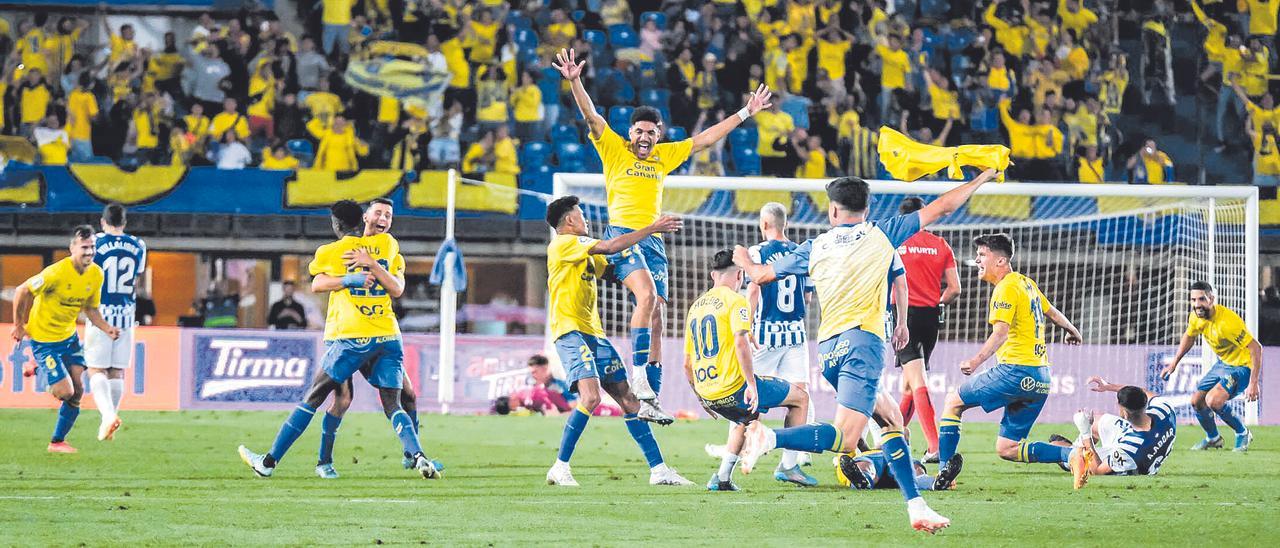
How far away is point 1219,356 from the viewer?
16734mm

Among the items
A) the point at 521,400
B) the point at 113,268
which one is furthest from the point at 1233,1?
the point at 113,268

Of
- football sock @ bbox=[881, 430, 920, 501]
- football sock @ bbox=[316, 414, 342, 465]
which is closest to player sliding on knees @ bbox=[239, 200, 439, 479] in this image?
football sock @ bbox=[316, 414, 342, 465]

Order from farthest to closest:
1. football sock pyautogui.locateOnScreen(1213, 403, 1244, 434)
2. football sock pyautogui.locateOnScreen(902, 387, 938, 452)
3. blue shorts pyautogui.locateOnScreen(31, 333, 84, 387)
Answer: football sock pyautogui.locateOnScreen(1213, 403, 1244, 434) → blue shorts pyautogui.locateOnScreen(31, 333, 84, 387) → football sock pyautogui.locateOnScreen(902, 387, 938, 452)

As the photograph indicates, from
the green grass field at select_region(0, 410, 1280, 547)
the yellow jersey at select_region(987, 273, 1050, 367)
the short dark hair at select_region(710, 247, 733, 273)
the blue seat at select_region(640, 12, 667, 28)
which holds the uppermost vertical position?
the blue seat at select_region(640, 12, 667, 28)

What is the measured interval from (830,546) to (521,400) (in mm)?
13805

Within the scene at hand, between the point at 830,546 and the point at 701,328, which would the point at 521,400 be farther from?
the point at 830,546

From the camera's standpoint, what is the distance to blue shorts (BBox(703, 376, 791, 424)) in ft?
34.3

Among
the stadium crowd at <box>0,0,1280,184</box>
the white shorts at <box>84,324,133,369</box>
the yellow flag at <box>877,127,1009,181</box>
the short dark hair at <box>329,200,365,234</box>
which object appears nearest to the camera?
the yellow flag at <box>877,127,1009,181</box>

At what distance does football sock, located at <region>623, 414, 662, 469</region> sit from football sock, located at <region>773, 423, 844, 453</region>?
2.33 m

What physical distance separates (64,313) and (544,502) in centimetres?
651

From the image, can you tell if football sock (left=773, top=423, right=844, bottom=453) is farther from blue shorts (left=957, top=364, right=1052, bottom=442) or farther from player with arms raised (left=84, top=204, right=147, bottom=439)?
player with arms raised (left=84, top=204, right=147, bottom=439)

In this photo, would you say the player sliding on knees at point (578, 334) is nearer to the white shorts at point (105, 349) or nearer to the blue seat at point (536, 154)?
the white shorts at point (105, 349)

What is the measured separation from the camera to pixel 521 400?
21062mm

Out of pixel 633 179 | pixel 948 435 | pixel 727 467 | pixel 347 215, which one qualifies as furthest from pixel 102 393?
pixel 948 435
